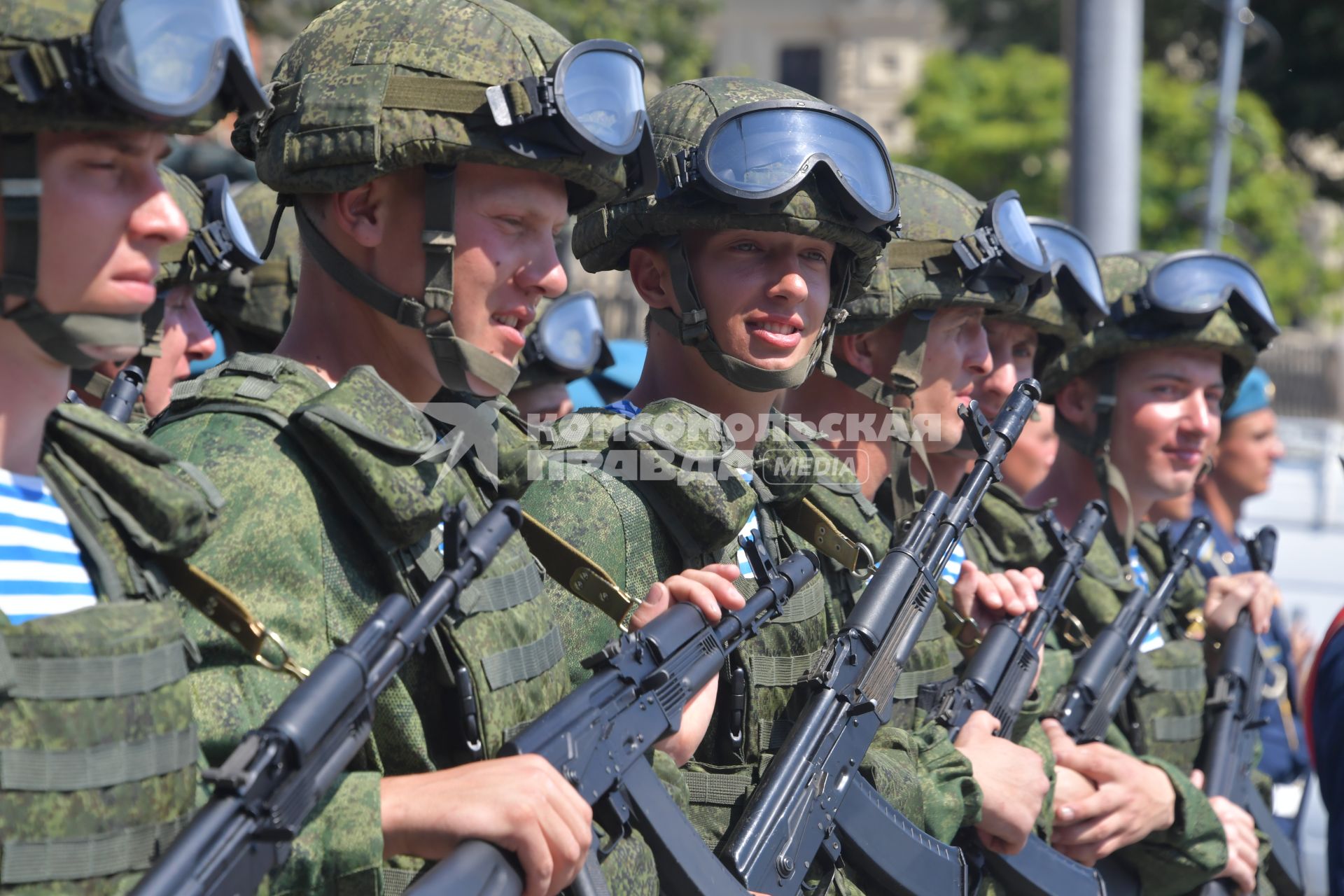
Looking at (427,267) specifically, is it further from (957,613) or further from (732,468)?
(957,613)

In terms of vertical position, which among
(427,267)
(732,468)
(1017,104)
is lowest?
(732,468)

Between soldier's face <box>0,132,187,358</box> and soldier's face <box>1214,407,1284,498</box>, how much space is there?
6.59 meters

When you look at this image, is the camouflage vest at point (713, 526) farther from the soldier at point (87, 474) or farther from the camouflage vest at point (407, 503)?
the soldier at point (87, 474)

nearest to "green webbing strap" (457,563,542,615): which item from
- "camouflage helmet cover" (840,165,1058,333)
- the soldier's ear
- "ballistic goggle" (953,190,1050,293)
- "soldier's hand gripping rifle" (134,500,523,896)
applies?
"soldier's hand gripping rifle" (134,500,523,896)

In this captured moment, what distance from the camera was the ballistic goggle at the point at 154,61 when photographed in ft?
6.83

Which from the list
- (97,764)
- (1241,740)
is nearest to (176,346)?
(97,764)

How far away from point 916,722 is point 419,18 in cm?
217

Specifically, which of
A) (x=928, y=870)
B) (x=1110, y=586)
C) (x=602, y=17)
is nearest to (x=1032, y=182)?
(x=602, y=17)

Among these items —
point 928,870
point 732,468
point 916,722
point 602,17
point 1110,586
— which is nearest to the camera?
point 732,468

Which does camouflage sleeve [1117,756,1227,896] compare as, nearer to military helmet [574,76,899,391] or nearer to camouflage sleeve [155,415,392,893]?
military helmet [574,76,899,391]

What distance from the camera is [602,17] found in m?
14.8

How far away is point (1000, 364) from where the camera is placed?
5168 millimetres

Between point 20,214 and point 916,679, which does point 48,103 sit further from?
point 916,679

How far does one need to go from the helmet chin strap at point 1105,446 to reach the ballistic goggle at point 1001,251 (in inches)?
40.6
